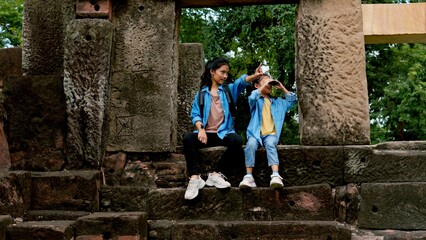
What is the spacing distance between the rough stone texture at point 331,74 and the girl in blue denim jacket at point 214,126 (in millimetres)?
534

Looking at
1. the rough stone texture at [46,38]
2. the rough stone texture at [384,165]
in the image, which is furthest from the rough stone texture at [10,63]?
the rough stone texture at [384,165]

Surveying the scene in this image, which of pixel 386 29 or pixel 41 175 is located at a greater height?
pixel 386 29

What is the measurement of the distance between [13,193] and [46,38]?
6.14 feet

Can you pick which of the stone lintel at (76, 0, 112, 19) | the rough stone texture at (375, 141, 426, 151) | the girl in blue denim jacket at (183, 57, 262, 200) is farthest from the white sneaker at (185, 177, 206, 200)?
the stone lintel at (76, 0, 112, 19)

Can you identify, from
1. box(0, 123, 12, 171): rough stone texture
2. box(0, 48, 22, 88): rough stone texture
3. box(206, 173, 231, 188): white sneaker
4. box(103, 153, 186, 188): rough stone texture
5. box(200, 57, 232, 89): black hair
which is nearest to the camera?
box(206, 173, 231, 188): white sneaker

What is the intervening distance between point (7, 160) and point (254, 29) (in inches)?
339

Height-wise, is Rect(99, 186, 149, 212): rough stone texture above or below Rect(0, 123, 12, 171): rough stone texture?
below

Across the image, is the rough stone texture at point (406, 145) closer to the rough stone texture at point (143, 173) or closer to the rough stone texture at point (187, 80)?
the rough stone texture at point (143, 173)

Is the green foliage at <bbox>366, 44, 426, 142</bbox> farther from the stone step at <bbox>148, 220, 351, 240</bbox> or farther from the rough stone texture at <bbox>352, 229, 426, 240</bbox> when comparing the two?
the stone step at <bbox>148, 220, 351, 240</bbox>

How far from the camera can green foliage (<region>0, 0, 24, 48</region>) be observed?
17.3m

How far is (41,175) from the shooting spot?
450cm

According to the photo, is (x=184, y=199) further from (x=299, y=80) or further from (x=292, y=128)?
(x=292, y=128)

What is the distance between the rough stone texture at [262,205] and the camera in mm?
4301

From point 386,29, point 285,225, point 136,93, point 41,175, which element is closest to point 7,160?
point 41,175
